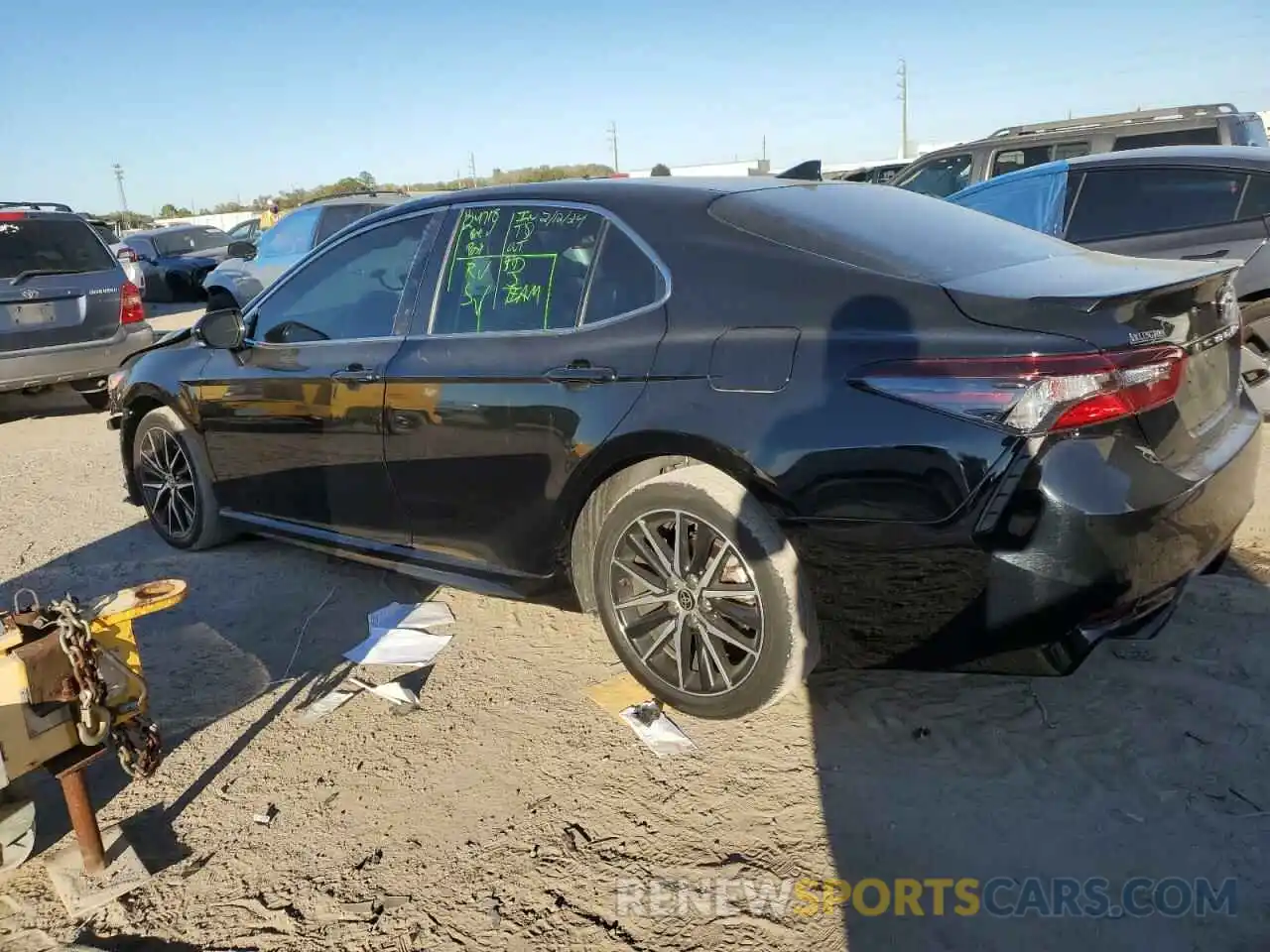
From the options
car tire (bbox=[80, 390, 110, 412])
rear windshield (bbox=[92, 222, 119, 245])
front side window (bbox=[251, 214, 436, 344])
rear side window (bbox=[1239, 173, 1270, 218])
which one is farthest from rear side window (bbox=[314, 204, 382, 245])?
rear side window (bbox=[1239, 173, 1270, 218])

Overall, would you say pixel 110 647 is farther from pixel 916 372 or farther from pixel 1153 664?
pixel 1153 664

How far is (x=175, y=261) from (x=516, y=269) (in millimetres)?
17235

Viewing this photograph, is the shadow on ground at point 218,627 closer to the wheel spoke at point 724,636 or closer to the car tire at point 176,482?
the car tire at point 176,482

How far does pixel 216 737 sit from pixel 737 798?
5.66 feet

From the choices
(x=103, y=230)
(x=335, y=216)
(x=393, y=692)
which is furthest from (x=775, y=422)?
(x=103, y=230)

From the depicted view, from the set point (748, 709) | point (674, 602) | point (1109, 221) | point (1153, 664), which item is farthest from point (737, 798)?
point (1109, 221)

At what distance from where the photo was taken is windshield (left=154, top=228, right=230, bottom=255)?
18797 mm

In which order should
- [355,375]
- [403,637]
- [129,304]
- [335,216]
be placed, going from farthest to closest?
1. [335,216]
2. [129,304]
3. [403,637]
4. [355,375]

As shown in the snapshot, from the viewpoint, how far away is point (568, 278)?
3178 mm

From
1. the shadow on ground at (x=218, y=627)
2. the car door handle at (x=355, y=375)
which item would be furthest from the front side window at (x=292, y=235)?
the car door handle at (x=355, y=375)

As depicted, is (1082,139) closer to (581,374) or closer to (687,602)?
(581,374)

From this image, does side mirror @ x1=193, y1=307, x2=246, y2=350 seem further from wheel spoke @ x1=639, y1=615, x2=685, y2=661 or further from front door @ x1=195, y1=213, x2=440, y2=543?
wheel spoke @ x1=639, y1=615, x2=685, y2=661

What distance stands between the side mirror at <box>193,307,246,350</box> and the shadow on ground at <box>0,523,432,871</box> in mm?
1072

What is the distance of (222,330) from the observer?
13.8ft
